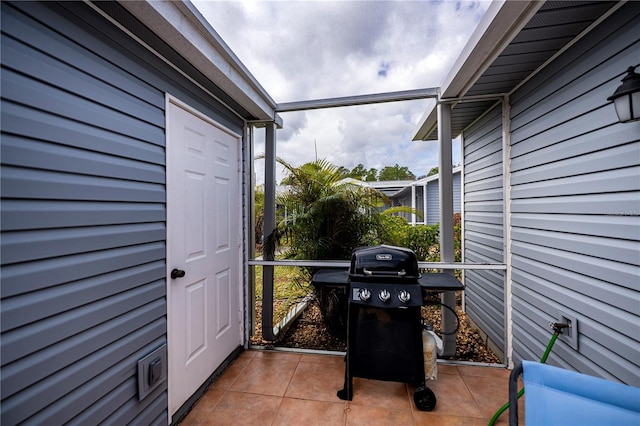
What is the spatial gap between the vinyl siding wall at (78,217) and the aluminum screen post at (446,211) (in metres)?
2.37

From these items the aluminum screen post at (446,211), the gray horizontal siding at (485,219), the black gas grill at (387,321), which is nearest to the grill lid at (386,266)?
the black gas grill at (387,321)

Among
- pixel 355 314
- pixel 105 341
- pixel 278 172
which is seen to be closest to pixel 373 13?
pixel 278 172

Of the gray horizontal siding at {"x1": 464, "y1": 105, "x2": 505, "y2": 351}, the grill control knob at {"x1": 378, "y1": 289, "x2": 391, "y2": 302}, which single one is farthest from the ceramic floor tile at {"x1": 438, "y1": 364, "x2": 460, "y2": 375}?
the grill control knob at {"x1": 378, "y1": 289, "x2": 391, "y2": 302}

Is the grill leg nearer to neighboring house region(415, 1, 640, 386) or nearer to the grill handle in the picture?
the grill handle

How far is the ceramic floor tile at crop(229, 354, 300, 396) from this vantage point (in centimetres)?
221

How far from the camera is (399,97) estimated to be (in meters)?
2.57

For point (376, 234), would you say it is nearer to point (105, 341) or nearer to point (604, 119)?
point (604, 119)

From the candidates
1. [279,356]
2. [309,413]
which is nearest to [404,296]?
[309,413]

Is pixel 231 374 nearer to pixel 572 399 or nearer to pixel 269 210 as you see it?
pixel 269 210

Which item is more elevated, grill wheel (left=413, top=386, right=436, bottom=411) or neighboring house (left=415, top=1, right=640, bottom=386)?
neighboring house (left=415, top=1, right=640, bottom=386)

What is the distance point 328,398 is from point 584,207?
2.20 metres

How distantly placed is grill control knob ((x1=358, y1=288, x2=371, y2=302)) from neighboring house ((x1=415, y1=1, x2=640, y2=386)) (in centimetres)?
131

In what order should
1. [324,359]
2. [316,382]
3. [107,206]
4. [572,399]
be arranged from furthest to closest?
[324,359] → [316,382] → [107,206] → [572,399]

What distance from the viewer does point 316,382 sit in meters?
2.30
